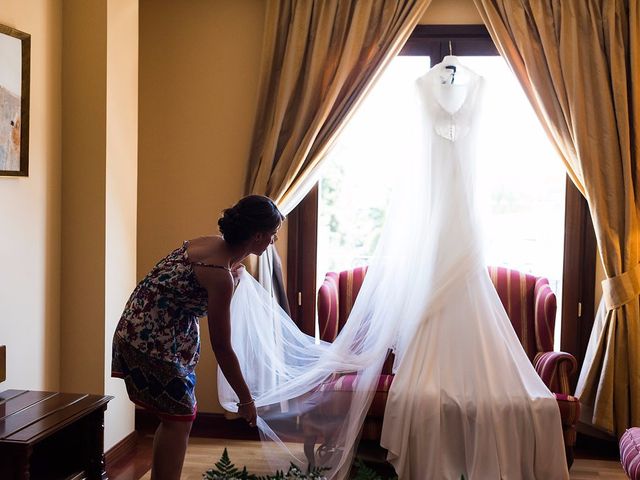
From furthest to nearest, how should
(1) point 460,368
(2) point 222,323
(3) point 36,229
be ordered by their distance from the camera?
(1) point 460,368, (3) point 36,229, (2) point 222,323

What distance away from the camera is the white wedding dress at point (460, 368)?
3533mm

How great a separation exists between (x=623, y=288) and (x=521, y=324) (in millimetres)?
558

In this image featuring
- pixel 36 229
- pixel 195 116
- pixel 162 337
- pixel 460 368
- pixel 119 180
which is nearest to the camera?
pixel 162 337

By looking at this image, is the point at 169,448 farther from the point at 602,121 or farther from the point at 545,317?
the point at 602,121

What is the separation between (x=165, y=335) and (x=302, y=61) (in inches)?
86.8

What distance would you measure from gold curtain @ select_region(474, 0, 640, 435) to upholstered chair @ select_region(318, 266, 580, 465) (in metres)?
0.30

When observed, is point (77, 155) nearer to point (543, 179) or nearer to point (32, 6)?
point (32, 6)

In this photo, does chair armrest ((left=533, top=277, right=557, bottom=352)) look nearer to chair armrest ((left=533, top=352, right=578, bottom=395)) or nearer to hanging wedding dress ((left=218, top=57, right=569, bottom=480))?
chair armrest ((left=533, top=352, right=578, bottom=395))

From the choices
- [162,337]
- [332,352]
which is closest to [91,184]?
[162,337]

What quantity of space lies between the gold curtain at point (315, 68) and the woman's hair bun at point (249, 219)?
68.4 inches

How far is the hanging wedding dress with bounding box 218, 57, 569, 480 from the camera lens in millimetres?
3543

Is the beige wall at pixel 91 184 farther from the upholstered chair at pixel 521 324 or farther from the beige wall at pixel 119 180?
the upholstered chair at pixel 521 324

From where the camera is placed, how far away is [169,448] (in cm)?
283

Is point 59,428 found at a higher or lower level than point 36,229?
lower
